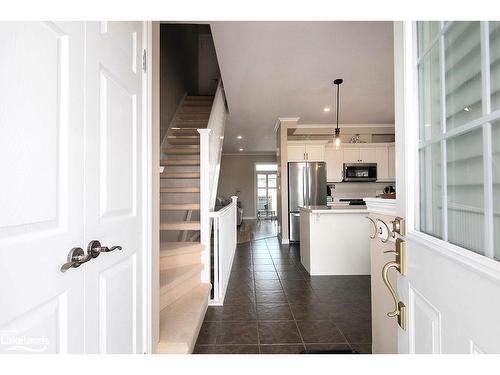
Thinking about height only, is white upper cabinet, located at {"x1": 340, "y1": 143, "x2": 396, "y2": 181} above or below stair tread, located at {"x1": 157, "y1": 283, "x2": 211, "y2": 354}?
above

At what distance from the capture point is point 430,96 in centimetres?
79

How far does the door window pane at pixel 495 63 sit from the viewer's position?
0.53 meters

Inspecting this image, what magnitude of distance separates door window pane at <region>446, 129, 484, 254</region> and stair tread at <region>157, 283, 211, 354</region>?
1.71 m

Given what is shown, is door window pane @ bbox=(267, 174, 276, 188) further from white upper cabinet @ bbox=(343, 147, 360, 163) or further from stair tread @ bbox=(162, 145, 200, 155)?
stair tread @ bbox=(162, 145, 200, 155)

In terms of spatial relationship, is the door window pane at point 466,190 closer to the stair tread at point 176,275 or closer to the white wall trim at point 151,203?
the white wall trim at point 151,203

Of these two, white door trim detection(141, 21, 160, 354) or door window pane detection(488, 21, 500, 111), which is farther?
white door trim detection(141, 21, 160, 354)

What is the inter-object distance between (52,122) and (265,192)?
1138cm

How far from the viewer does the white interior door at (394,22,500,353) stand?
1.78ft

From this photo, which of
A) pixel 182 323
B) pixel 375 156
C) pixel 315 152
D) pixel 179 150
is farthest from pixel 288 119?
pixel 182 323

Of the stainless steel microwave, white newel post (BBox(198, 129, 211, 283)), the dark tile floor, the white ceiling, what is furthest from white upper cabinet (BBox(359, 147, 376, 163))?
white newel post (BBox(198, 129, 211, 283))

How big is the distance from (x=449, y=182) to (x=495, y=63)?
0.97ft

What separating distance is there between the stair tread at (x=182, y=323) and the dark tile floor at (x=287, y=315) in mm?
181

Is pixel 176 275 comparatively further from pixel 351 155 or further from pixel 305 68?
pixel 351 155

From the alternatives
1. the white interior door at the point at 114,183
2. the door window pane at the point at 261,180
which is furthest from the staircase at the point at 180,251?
the door window pane at the point at 261,180
